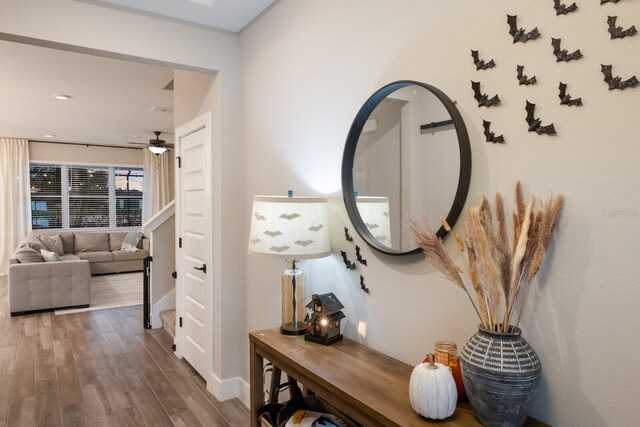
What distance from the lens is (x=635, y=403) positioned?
3.35ft

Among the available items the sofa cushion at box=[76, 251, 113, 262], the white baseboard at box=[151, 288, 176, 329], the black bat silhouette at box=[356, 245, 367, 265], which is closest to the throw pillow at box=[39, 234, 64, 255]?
the sofa cushion at box=[76, 251, 113, 262]

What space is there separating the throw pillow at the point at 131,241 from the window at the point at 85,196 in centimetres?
87

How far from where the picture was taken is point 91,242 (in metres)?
8.57

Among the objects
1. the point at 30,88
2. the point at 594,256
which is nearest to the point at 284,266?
the point at 594,256

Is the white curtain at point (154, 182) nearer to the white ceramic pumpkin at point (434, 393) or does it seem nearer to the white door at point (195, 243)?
the white door at point (195, 243)

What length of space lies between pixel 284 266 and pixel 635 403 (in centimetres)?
180

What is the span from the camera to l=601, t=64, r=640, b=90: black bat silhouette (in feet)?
3.30

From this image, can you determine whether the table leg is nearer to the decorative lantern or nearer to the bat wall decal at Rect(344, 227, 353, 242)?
the decorative lantern

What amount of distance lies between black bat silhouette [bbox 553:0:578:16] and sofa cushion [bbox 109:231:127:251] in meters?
9.18

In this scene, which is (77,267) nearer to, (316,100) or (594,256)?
(316,100)

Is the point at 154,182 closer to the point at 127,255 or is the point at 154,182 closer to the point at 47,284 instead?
the point at 127,255

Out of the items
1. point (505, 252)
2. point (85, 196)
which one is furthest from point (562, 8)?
point (85, 196)

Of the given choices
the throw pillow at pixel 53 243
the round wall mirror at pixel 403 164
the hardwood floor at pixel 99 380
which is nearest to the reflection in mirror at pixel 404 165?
the round wall mirror at pixel 403 164

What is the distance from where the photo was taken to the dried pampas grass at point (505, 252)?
43.3 inches
